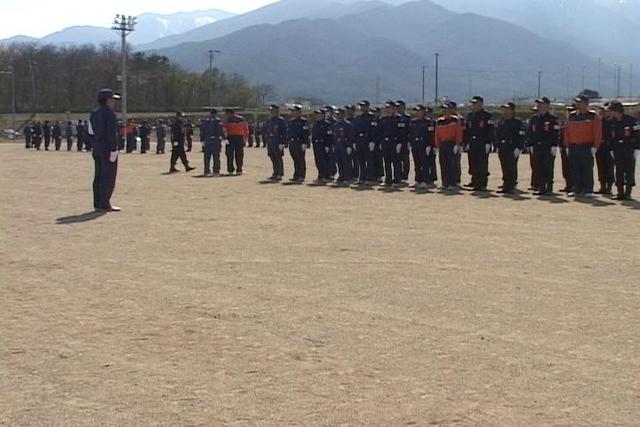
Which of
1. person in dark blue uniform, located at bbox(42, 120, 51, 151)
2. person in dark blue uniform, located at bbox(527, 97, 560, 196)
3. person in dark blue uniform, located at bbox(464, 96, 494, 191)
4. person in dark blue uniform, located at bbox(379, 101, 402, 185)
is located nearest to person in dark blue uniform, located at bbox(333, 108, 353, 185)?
person in dark blue uniform, located at bbox(379, 101, 402, 185)

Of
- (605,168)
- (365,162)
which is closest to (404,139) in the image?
(365,162)

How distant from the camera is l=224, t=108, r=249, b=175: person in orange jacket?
78.6ft

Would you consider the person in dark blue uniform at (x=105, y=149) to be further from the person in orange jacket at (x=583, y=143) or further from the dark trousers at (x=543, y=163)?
the person in orange jacket at (x=583, y=143)

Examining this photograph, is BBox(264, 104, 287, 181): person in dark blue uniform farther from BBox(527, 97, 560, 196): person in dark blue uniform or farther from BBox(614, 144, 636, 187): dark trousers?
BBox(614, 144, 636, 187): dark trousers

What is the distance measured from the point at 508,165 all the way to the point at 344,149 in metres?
4.28

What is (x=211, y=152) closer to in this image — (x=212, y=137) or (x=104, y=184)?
(x=212, y=137)

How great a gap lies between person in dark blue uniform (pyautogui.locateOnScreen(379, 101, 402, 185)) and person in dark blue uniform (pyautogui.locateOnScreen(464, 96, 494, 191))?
1928mm

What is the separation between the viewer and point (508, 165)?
18.3 metres

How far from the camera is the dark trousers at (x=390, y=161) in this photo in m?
20.2

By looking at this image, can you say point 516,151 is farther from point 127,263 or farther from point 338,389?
point 338,389

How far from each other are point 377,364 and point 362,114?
15.4 meters

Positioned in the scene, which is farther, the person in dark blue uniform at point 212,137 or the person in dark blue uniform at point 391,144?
the person in dark blue uniform at point 212,137

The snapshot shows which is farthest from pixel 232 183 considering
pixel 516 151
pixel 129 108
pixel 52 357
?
pixel 129 108

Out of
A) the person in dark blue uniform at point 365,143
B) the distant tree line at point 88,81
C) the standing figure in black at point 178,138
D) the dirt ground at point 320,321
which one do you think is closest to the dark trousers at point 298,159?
the person in dark blue uniform at point 365,143
